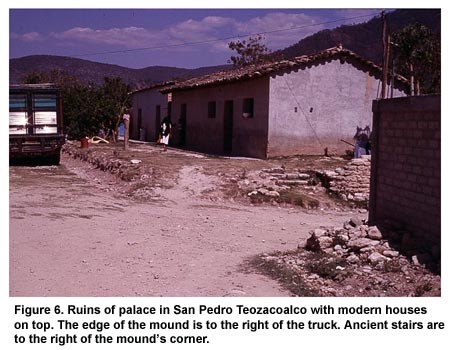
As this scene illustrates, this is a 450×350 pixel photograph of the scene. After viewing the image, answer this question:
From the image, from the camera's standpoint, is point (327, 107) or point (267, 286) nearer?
point (267, 286)

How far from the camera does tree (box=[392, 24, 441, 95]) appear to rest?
1700 centimetres

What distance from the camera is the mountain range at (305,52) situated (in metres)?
21.8

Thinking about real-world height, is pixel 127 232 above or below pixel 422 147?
below

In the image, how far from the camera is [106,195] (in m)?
11.4

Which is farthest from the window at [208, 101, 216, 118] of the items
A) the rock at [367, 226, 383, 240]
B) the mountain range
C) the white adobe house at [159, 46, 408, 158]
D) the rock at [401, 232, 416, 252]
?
the rock at [401, 232, 416, 252]

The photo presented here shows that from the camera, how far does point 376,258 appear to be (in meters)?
5.89

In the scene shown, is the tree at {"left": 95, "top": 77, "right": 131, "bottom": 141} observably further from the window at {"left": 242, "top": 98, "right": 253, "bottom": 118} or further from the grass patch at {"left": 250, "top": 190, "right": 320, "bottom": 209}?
the grass patch at {"left": 250, "top": 190, "right": 320, "bottom": 209}

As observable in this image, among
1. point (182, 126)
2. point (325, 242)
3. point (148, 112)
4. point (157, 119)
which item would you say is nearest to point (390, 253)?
point (325, 242)

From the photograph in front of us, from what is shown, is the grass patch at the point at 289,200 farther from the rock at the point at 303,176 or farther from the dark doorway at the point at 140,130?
the dark doorway at the point at 140,130

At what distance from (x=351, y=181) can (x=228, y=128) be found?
7.46 metres

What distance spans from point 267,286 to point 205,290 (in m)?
0.63
